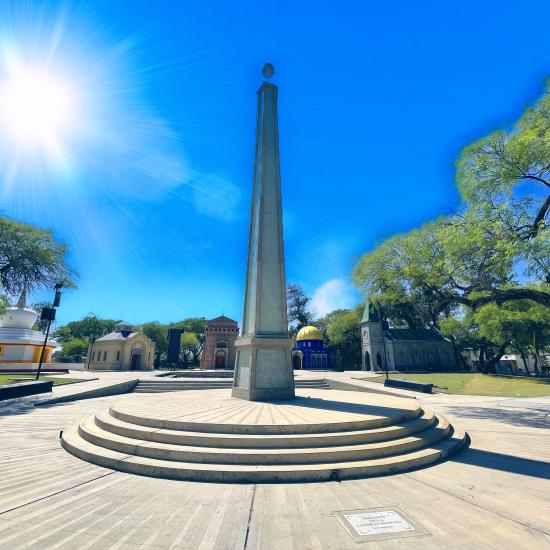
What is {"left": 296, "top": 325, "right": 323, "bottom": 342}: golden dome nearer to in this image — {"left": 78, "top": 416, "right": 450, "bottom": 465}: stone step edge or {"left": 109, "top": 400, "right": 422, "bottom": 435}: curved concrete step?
{"left": 109, "top": 400, "right": 422, "bottom": 435}: curved concrete step

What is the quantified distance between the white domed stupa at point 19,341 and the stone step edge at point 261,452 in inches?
1229

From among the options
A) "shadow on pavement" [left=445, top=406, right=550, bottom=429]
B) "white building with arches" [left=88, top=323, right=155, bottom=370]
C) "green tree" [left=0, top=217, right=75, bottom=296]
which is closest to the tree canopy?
"shadow on pavement" [left=445, top=406, right=550, bottom=429]

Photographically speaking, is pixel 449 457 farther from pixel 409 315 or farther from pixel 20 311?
pixel 409 315

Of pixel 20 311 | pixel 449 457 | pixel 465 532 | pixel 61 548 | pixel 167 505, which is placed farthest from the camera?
pixel 20 311

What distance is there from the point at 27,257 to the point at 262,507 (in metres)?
19.8

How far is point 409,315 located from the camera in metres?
46.9

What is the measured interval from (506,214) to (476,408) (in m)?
8.31

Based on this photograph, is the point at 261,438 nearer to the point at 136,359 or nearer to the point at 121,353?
the point at 121,353

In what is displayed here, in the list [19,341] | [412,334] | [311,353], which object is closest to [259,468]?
[19,341]

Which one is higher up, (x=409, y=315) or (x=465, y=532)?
(x=409, y=315)

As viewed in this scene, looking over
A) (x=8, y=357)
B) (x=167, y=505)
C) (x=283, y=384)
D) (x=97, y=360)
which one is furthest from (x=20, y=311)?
(x=167, y=505)

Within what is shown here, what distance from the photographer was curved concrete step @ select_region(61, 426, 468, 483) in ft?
15.5

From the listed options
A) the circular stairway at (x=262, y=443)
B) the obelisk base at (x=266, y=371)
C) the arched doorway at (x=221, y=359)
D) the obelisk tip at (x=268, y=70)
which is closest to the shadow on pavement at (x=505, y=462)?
the circular stairway at (x=262, y=443)

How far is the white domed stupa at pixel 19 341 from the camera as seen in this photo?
29.4 m
